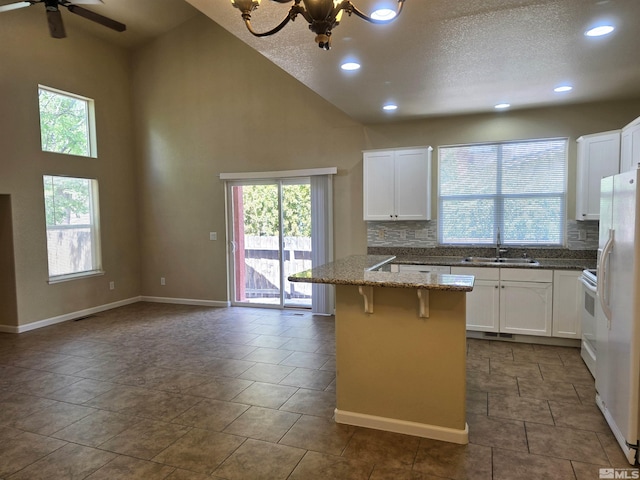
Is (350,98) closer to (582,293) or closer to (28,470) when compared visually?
(582,293)

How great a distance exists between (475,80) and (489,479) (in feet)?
10.2

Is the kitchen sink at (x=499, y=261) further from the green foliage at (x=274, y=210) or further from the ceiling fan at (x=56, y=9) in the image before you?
the ceiling fan at (x=56, y=9)

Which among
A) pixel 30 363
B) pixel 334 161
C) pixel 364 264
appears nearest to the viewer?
pixel 364 264

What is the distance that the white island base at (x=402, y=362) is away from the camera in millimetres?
2502

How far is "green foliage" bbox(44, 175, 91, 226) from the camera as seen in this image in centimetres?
543

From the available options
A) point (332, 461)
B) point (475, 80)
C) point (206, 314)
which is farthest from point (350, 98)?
point (206, 314)

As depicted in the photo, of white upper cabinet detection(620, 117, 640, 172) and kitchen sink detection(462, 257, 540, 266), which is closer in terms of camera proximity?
white upper cabinet detection(620, 117, 640, 172)

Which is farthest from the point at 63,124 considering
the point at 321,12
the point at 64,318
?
the point at 321,12

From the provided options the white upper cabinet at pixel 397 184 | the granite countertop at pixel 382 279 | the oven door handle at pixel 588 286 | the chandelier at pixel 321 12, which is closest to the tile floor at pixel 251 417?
the oven door handle at pixel 588 286

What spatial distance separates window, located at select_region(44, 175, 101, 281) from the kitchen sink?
5329mm

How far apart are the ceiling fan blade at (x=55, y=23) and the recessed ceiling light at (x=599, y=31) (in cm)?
459

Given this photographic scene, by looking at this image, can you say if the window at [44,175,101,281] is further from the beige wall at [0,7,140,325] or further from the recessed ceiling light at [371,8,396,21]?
the recessed ceiling light at [371,8,396,21]

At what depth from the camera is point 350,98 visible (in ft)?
13.6

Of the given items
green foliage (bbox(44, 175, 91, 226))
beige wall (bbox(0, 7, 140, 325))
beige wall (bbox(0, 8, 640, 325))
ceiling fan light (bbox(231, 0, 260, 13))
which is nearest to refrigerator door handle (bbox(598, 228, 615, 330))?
beige wall (bbox(0, 8, 640, 325))
